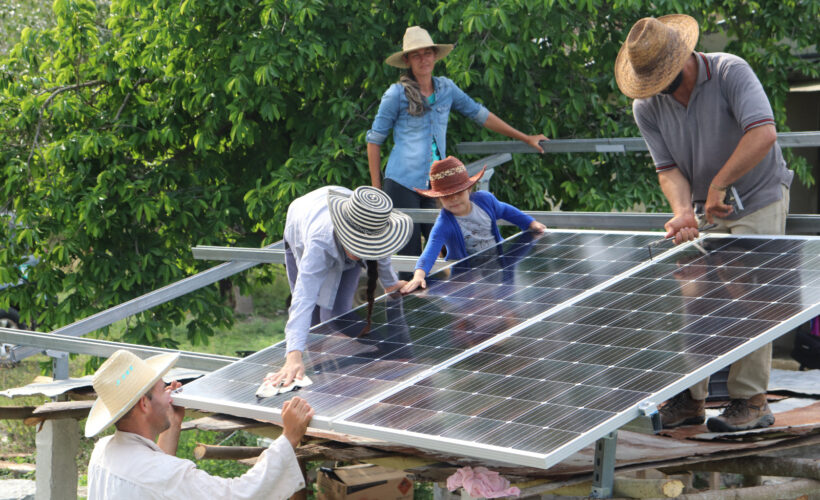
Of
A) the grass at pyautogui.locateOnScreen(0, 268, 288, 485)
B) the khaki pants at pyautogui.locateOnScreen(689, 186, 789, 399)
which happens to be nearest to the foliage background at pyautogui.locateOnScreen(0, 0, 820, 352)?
the grass at pyautogui.locateOnScreen(0, 268, 288, 485)

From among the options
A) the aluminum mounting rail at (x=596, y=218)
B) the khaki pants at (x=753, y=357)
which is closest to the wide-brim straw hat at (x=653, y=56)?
the khaki pants at (x=753, y=357)

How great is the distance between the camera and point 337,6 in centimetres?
999

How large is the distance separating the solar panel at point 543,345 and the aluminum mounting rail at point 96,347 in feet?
2.41

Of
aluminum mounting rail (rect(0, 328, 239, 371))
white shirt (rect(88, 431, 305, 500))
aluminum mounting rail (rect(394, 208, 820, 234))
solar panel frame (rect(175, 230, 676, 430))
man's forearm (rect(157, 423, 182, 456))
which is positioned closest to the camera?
white shirt (rect(88, 431, 305, 500))

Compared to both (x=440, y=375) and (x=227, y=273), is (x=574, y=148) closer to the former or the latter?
(x=227, y=273)

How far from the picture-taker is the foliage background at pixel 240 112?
9.88m

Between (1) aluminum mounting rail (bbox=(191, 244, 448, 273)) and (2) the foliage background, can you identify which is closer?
(1) aluminum mounting rail (bbox=(191, 244, 448, 273))

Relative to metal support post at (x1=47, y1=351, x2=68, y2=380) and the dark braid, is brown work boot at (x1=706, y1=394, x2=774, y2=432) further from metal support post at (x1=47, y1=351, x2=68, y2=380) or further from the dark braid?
metal support post at (x1=47, y1=351, x2=68, y2=380)

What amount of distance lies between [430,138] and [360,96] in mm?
2705

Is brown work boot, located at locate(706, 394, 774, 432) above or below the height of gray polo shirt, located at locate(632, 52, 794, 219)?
below

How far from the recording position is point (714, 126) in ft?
19.3

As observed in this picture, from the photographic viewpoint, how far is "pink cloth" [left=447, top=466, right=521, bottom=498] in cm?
469

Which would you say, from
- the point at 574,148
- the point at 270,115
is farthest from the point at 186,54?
the point at 574,148

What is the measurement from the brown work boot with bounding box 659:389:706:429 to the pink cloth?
1611 mm
